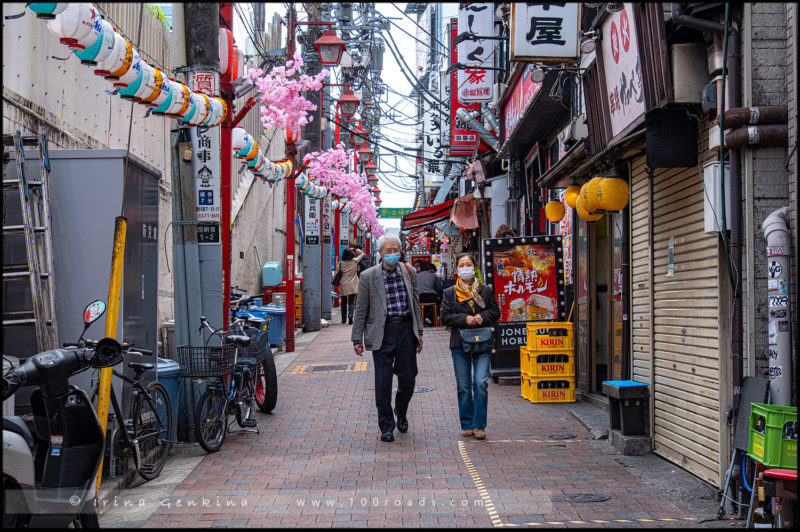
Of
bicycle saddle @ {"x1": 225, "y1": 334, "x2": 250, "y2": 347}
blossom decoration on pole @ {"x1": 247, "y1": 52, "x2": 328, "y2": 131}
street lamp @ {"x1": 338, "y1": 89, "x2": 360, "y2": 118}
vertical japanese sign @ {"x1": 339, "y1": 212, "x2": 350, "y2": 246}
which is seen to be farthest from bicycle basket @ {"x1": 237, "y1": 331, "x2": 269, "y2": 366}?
vertical japanese sign @ {"x1": 339, "y1": 212, "x2": 350, "y2": 246}

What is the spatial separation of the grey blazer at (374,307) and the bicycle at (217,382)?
1.29 metres

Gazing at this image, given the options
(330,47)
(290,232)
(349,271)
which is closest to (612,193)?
(290,232)

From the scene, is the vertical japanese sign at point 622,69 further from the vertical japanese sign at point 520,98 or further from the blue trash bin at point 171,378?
the blue trash bin at point 171,378

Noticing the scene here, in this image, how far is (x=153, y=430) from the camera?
693 cm

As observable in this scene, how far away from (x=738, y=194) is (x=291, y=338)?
41.6 feet

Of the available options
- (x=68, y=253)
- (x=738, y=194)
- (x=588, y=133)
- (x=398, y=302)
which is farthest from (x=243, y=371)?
(x=738, y=194)

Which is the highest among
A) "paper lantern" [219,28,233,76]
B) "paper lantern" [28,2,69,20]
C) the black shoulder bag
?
"paper lantern" [219,28,233,76]

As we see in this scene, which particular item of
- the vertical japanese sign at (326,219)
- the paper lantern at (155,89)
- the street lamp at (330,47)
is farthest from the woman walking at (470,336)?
the vertical japanese sign at (326,219)

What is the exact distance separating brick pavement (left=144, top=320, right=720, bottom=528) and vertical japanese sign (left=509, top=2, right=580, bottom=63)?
4.51 m

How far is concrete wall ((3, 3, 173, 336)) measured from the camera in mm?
7544

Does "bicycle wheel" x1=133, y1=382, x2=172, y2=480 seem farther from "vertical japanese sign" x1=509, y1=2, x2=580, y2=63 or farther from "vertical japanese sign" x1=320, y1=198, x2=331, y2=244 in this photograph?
"vertical japanese sign" x1=320, y1=198, x2=331, y2=244

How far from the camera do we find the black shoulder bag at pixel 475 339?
8352 millimetres

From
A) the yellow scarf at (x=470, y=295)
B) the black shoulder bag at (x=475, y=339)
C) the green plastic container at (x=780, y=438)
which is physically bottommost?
the green plastic container at (x=780, y=438)

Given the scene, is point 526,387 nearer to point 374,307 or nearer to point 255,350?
point 374,307
